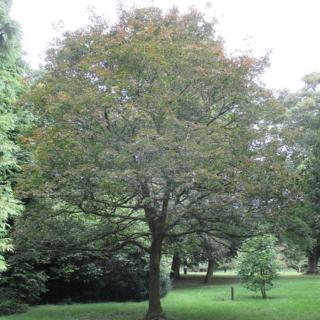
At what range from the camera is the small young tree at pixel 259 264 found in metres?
18.0

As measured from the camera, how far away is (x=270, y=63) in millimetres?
13047

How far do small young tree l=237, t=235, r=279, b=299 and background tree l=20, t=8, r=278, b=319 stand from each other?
6.07 m

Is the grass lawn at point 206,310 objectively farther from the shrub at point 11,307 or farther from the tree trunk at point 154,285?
the tree trunk at point 154,285

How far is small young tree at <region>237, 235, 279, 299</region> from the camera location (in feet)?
59.2

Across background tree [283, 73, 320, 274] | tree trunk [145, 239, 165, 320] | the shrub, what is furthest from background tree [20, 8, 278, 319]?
the shrub

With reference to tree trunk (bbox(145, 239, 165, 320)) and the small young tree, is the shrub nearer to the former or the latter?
tree trunk (bbox(145, 239, 165, 320))

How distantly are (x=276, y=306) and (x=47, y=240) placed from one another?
7.79m

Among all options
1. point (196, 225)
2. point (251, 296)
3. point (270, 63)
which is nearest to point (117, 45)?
point (270, 63)

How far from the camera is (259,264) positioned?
1806cm

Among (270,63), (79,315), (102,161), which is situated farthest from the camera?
→ (79,315)

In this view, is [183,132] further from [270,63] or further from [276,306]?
[276,306]

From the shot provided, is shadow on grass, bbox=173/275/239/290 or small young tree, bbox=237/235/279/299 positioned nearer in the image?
small young tree, bbox=237/235/279/299

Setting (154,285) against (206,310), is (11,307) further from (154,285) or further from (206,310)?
(206,310)

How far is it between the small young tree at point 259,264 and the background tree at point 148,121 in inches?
239
